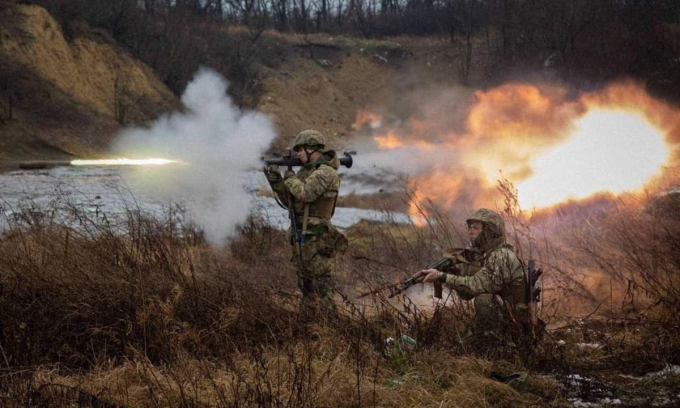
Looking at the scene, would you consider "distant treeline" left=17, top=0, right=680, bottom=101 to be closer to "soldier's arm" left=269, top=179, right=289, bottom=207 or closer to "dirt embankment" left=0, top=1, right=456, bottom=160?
"dirt embankment" left=0, top=1, right=456, bottom=160

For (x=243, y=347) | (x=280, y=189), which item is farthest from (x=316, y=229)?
(x=243, y=347)

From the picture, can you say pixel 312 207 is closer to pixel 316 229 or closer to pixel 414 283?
pixel 316 229

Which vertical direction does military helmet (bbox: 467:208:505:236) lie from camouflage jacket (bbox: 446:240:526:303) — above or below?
above

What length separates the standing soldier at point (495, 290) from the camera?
501 centimetres

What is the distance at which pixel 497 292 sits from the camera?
5.08m

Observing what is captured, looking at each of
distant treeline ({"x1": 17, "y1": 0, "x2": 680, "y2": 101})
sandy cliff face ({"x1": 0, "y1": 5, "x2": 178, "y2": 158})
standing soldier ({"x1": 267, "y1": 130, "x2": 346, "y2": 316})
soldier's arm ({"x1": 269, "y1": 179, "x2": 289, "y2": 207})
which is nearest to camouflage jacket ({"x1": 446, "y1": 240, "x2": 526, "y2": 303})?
standing soldier ({"x1": 267, "y1": 130, "x2": 346, "y2": 316})

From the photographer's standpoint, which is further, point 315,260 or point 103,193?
point 103,193

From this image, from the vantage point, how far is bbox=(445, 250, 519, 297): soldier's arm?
16.5 feet

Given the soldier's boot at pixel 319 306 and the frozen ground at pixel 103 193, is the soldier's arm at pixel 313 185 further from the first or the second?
the frozen ground at pixel 103 193

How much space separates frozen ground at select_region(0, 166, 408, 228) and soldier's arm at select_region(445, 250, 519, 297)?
5.05 m

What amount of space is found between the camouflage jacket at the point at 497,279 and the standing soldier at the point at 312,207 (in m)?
1.55

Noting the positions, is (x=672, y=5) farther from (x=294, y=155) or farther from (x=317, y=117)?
(x=294, y=155)

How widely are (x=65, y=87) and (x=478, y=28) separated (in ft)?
80.2

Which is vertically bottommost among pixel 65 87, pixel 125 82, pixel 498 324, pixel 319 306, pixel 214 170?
pixel 498 324
